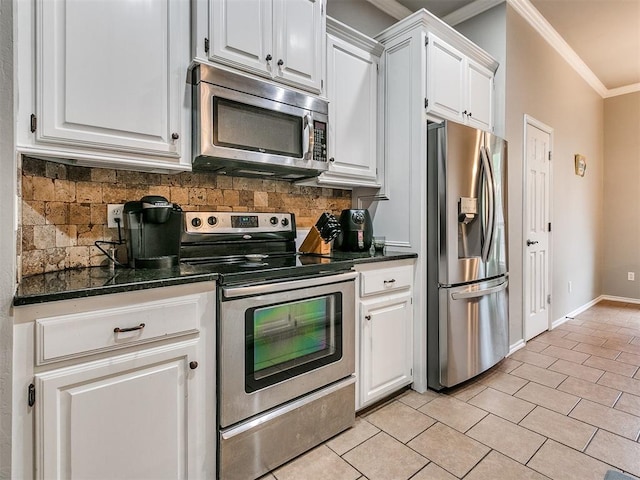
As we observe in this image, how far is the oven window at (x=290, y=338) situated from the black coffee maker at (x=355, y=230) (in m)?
0.64

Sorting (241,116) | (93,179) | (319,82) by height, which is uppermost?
(319,82)

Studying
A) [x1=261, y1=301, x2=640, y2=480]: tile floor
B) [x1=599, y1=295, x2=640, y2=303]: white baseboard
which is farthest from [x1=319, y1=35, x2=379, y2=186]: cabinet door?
[x1=599, y1=295, x2=640, y2=303]: white baseboard

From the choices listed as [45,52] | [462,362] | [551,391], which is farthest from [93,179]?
[551,391]

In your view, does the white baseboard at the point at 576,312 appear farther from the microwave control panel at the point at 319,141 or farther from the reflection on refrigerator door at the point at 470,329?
the microwave control panel at the point at 319,141

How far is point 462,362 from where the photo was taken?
2295 mm

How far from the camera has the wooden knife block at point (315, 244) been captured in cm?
217

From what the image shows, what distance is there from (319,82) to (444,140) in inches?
33.9

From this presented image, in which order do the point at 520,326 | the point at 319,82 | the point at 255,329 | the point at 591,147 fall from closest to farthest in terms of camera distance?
the point at 255,329, the point at 319,82, the point at 520,326, the point at 591,147

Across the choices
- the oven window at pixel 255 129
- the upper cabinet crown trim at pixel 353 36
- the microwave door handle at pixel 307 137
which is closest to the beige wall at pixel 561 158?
the upper cabinet crown trim at pixel 353 36

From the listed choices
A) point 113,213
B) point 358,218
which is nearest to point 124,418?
point 113,213

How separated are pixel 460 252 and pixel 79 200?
7.13 ft

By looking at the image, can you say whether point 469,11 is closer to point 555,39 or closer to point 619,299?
point 555,39

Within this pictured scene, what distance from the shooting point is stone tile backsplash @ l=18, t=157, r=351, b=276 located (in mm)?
1451

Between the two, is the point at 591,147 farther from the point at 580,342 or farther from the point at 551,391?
the point at 551,391
